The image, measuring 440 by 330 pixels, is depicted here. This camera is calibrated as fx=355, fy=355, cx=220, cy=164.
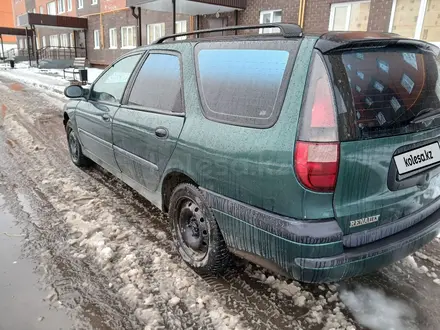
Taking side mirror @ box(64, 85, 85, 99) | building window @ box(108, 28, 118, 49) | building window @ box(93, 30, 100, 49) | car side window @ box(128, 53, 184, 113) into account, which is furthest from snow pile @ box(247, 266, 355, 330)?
building window @ box(93, 30, 100, 49)

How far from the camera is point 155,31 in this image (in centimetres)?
1938

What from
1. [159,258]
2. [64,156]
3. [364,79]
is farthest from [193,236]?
[64,156]

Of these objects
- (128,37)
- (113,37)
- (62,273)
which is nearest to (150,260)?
(62,273)

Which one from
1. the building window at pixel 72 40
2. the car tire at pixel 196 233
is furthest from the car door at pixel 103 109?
the building window at pixel 72 40

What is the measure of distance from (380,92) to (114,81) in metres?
2.90

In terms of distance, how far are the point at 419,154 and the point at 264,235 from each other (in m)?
1.09

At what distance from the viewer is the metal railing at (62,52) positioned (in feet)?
Result: 93.1

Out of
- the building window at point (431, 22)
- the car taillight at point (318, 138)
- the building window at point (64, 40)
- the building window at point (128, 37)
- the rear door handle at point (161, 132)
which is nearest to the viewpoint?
the car taillight at point (318, 138)

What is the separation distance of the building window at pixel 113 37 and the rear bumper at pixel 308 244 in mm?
23263

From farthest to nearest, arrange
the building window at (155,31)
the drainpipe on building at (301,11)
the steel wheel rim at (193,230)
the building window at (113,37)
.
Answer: the building window at (113,37) < the building window at (155,31) < the drainpipe on building at (301,11) < the steel wheel rim at (193,230)

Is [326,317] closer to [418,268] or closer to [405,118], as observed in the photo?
[418,268]

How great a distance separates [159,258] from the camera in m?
2.94

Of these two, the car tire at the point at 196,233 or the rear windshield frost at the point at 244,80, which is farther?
the car tire at the point at 196,233

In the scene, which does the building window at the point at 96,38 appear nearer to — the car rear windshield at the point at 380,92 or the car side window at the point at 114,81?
the car side window at the point at 114,81
